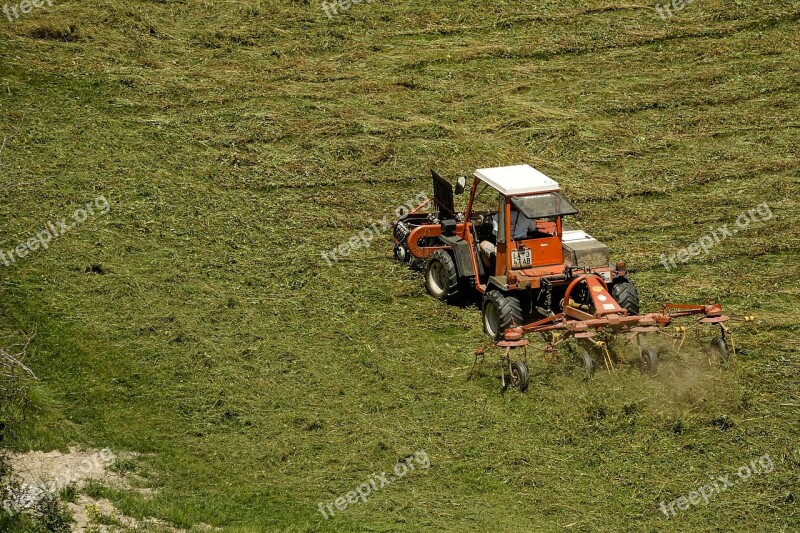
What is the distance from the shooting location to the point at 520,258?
16.0m

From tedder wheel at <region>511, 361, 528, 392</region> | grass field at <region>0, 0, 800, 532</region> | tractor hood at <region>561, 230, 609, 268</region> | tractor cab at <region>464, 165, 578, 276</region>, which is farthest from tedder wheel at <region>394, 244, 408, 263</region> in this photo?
tedder wheel at <region>511, 361, 528, 392</region>

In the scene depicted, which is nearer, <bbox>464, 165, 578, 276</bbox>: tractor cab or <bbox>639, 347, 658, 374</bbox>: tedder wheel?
<bbox>639, 347, 658, 374</bbox>: tedder wheel

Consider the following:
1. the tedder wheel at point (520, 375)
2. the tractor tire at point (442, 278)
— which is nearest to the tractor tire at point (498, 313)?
the tractor tire at point (442, 278)


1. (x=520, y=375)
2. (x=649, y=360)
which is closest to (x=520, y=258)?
(x=520, y=375)

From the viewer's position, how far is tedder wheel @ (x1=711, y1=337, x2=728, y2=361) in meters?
14.7

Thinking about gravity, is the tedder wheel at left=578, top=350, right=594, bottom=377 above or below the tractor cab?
below

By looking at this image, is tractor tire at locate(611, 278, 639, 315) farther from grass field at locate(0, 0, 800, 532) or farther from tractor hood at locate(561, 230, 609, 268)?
grass field at locate(0, 0, 800, 532)

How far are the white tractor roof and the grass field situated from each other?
7.37 ft

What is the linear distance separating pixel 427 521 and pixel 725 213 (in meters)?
10.8

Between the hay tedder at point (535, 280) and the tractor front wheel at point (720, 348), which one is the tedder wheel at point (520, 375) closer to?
the hay tedder at point (535, 280)

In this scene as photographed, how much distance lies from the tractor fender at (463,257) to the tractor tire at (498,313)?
2.30 feet

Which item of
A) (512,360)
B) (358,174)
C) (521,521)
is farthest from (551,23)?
(521,521)

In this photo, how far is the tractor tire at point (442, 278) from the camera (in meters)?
17.0

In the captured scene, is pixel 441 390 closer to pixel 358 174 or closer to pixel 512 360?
pixel 512 360
